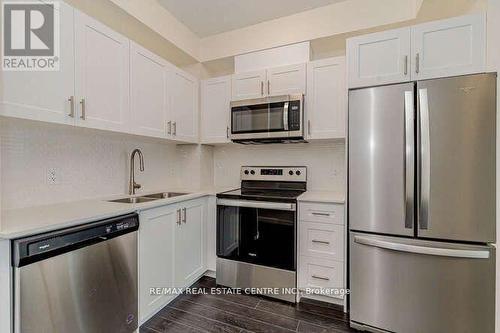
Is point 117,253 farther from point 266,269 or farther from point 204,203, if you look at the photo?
point 266,269

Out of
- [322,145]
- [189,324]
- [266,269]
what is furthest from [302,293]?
[322,145]

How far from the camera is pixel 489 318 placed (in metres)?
1.47

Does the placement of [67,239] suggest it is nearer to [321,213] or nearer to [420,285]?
[321,213]

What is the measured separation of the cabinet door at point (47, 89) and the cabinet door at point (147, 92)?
0.50 m

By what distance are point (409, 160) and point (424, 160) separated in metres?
0.09

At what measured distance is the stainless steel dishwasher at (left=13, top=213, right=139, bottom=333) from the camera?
1.11 metres

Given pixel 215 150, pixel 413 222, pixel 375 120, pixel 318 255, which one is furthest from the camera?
pixel 215 150

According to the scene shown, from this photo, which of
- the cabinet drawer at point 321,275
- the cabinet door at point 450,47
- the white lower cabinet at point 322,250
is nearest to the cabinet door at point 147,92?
the white lower cabinet at point 322,250

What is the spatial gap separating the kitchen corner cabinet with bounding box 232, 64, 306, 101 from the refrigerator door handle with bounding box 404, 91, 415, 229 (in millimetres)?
1012

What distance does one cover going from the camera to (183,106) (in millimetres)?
2625

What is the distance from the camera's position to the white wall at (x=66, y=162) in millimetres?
1539

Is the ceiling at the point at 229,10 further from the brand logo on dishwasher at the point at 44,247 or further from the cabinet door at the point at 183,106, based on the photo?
the brand logo on dishwasher at the point at 44,247

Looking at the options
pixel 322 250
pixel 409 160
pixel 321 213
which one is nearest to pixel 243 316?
pixel 322 250

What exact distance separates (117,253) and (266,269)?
50.1 inches
